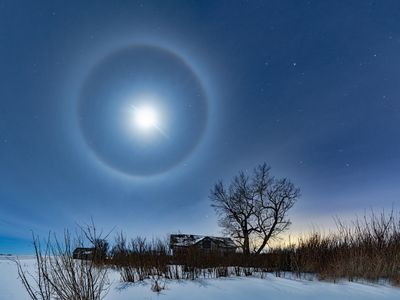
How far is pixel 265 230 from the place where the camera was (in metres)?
31.1

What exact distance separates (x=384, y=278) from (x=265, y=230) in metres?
23.7

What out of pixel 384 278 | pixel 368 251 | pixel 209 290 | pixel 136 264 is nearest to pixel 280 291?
pixel 209 290

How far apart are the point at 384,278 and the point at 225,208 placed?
25.2 meters

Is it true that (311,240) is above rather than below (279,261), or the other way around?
above

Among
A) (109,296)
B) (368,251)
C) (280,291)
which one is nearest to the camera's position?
(280,291)

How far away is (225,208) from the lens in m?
32.9

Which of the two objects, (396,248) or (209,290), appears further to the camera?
(396,248)

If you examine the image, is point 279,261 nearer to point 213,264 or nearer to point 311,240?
point 311,240

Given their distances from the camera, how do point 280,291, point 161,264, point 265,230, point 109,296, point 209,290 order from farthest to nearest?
point 265,230 < point 161,264 < point 109,296 < point 209,290 < point 280,291

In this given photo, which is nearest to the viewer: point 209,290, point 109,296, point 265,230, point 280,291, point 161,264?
point 280,291

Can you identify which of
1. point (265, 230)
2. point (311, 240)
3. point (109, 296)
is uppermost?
point (265, 230)

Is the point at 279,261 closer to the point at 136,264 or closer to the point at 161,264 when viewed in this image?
the point at 161,264

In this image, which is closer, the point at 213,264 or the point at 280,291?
the point at 280,291

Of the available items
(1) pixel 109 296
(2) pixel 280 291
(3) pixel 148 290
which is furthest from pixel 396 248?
(1) pixel 109 296
